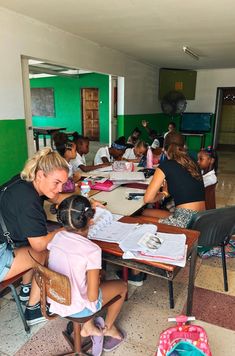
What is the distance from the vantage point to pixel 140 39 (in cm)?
463

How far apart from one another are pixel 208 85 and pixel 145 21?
5.23 metres

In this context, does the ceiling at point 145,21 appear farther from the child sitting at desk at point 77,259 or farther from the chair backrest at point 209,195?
the child sitting at desk at point 77,259

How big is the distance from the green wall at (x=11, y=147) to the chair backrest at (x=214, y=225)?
2621mm

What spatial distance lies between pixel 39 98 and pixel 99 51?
237 inches

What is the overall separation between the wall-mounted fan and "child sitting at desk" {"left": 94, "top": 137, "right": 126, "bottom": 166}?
3584 mm

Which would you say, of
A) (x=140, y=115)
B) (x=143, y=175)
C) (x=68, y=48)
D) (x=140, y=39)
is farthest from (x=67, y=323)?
(x=140, y=115)

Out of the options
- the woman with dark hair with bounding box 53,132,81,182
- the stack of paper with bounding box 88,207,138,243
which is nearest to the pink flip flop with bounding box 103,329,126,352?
the stack of paper with bounding box 88,207,138,243

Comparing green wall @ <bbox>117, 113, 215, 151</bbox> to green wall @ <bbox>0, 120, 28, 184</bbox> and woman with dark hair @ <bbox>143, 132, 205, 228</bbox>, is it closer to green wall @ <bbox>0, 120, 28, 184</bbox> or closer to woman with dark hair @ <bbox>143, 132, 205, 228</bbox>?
green wall @ <bbox>0, 120, 28, 184</bbox>

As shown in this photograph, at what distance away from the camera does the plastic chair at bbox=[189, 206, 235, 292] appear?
69.3 inches

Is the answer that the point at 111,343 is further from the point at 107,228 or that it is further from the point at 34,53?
the point at 34,53

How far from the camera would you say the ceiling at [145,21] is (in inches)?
121

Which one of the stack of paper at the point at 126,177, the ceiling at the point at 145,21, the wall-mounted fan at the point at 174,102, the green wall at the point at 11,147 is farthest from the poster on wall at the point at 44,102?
the stack of paper at the point at 126,177

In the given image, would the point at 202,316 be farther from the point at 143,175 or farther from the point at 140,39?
the point at 140,39

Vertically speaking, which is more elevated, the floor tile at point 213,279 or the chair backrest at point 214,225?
the chair backrest at point 214,225
